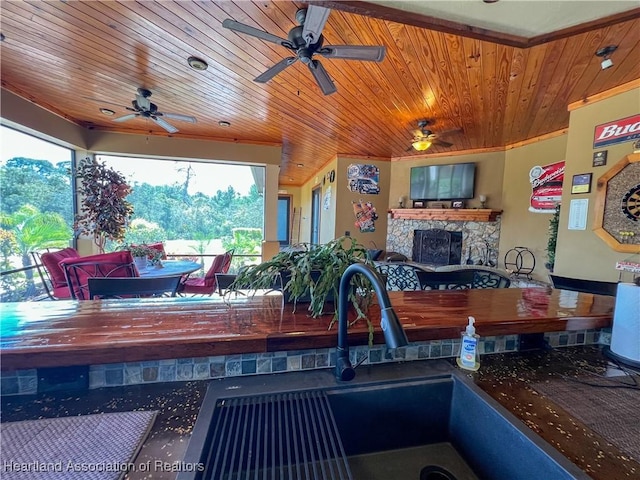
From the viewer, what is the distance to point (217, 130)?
4.76 meters

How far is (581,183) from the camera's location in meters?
3.27

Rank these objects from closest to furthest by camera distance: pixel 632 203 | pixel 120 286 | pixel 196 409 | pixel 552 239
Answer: pixel 196 409, pixel 120 286, pixel 632 203, pixel 552 239

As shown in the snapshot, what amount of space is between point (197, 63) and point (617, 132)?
4352 millimetres

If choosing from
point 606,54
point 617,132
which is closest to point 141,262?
point 606,54

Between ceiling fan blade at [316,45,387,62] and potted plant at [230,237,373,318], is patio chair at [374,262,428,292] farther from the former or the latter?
potted plant at [230,237,373,318]

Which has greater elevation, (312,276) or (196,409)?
(312,276)

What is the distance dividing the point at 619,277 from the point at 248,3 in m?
4.25

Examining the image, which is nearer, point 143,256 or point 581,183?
point 581,183

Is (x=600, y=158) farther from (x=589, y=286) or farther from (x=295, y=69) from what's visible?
(x=295, y=69)

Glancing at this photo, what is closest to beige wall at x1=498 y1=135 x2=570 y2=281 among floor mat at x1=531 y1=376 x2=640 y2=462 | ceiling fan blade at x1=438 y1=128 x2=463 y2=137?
ceiling fan blade at x1=438 y1=128 x2=463 y2=137

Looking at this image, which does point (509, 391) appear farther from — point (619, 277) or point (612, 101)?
point (612, 101)

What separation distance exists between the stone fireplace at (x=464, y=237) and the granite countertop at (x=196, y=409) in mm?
5067

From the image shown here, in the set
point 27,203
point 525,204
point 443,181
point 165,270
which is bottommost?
point 165,270

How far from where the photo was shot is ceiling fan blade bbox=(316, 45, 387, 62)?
6.43ft
